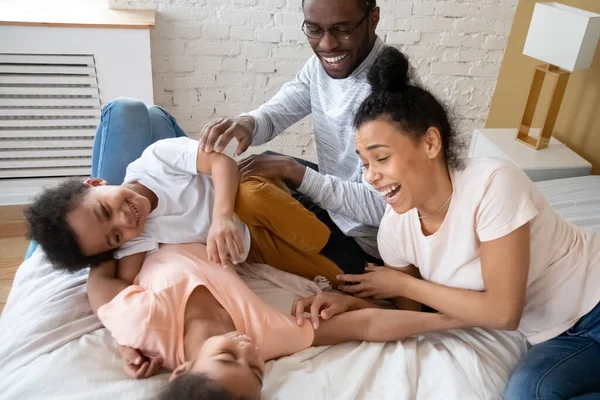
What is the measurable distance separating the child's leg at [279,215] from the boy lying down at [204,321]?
156 millimetres

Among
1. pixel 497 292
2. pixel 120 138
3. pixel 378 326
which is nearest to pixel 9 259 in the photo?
pixel 120 138

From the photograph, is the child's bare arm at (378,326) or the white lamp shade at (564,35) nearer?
the child's bare arm at (378,326)

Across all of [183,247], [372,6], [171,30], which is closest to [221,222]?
[183,247]

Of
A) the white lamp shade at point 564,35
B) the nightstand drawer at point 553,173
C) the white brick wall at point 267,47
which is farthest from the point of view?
the white brick wall at point 267,47

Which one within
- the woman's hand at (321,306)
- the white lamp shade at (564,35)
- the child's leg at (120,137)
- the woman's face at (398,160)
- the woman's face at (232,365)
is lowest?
the woman's hand at (321,306)

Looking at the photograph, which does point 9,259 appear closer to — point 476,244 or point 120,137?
point 120,137

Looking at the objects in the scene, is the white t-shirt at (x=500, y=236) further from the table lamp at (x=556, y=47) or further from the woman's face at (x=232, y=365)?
the table lamp at (x=556, y=47)

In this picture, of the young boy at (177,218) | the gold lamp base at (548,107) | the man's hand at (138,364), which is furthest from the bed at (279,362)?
the gold lamp base at (548,107)

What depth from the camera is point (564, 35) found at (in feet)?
6.53

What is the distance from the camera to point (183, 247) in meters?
1.29

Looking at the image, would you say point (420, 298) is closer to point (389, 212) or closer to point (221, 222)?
point (389, 212)

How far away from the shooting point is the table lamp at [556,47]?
6.38ft

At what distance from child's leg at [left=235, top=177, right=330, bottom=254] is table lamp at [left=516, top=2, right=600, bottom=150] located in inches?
52.0

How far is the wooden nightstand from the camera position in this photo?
208 centimetres
